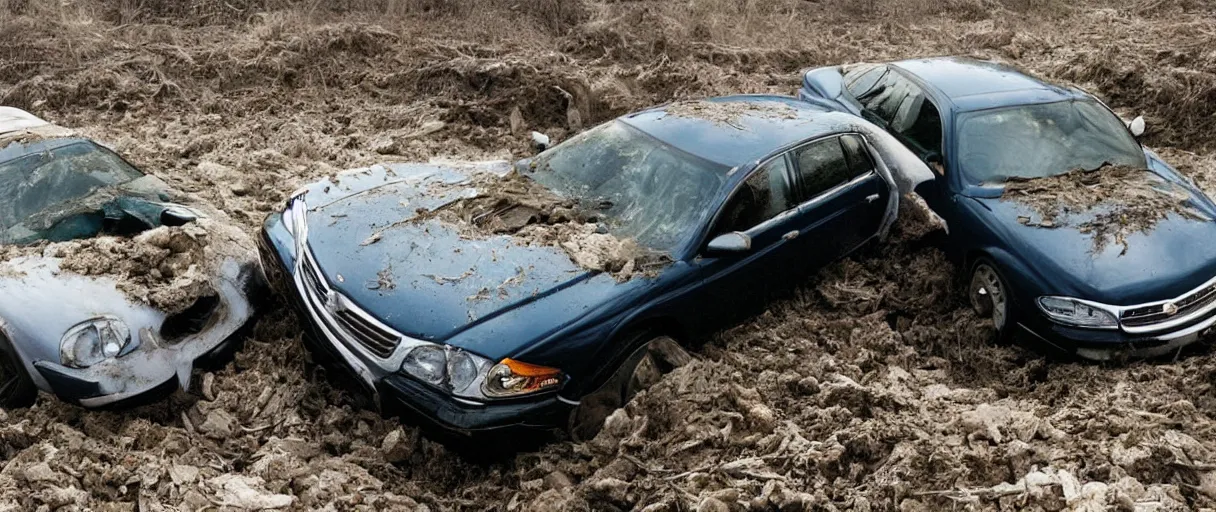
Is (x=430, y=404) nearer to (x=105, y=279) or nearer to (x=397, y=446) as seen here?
(x=397, y=446)

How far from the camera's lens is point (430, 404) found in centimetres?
379

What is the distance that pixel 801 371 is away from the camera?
178 inches

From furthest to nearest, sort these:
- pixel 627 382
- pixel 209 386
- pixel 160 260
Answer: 1. pixel 160 260
2. pixel 209 386
3. pixel 627 382

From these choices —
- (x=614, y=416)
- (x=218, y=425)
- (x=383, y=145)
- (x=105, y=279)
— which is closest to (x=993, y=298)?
(x=614, y=416)

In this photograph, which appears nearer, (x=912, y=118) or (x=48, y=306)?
(x=48, y=306)

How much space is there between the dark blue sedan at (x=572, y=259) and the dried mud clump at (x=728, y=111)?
3 cm

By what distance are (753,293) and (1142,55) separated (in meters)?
7.93

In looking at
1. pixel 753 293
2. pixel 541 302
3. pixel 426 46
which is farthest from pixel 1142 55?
pixel 541 302

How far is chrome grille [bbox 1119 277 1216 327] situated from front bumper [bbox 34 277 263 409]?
5085 millimetres

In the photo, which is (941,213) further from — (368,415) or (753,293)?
(368,415)

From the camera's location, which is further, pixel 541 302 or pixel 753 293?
pixel 753 293

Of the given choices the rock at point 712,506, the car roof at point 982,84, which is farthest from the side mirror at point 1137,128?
the rock at point 712,506

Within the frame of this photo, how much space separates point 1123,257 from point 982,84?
77.8 inches

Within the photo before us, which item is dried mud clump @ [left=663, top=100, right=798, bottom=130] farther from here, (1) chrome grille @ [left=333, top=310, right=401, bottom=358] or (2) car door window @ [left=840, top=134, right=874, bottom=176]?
(1) chrome grille @ [left=333, top=310, right=401, bottom=358]
